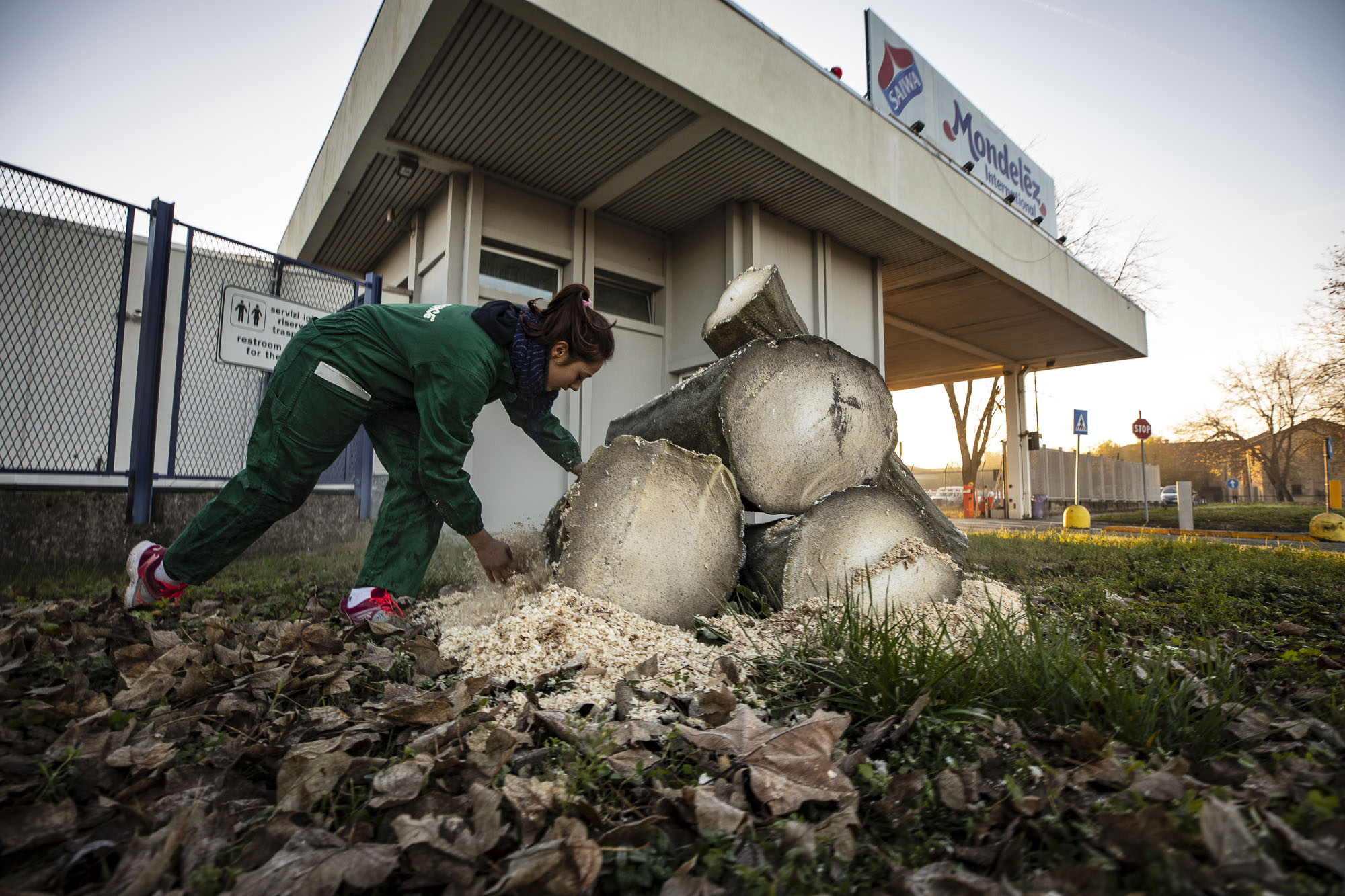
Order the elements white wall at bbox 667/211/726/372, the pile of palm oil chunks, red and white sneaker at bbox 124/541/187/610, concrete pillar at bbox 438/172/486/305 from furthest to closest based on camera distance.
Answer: white wall at bbox 667/211/726/372 < concrete pillar at bbox 438/172/486/305 < red and white sneaker at bbox 124/541/187/610 < the pile of palm oil chunks

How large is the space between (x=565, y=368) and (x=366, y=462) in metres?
3.19

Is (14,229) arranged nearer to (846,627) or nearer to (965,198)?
(846,627)

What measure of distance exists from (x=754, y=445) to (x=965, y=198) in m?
5.39

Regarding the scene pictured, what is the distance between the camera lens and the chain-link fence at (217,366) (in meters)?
4.07

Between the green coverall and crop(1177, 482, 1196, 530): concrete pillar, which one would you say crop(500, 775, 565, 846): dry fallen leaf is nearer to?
the green coverall

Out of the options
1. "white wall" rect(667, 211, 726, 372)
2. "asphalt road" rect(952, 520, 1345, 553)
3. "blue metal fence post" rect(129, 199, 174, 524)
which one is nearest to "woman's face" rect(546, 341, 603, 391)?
"blue metal fence post" rect(129, 199, 174, 524)

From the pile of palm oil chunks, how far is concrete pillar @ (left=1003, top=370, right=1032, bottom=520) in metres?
10.5

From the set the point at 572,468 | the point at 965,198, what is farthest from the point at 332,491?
the point at 965,198

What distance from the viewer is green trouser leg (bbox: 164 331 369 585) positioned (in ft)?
7.32

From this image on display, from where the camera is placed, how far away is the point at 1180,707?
1174 mm

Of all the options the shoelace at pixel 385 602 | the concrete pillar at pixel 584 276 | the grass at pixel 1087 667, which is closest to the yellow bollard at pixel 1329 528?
the grass at pixel 1087 667

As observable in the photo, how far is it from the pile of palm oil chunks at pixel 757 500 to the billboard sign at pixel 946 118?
166 inches

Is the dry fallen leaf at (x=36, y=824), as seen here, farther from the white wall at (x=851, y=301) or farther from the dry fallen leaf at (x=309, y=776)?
the white wall at (x=851, y=301)

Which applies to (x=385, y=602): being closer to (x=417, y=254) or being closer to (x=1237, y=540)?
(x=417, y=254)
